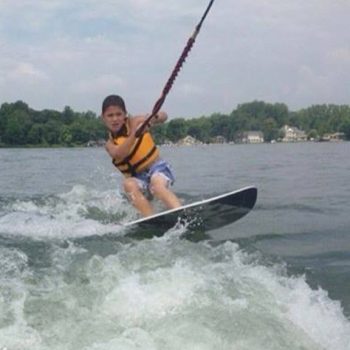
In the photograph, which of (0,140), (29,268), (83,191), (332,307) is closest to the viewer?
(332,307)

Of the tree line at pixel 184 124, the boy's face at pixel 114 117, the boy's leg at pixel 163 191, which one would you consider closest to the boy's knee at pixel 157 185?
the boy's leg at pixel 163 191

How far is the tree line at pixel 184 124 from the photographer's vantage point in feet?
257

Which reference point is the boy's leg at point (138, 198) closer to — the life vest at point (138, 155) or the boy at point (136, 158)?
the boy at point (136, 158)

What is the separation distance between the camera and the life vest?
8.08 metres

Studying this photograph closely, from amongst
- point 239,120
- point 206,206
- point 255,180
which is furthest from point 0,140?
point 206,206

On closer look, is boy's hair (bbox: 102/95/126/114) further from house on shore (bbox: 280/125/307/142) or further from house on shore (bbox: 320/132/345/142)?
house on shore (bbox: 280/125/307/142)

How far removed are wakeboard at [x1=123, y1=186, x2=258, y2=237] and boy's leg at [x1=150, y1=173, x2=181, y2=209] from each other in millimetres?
205

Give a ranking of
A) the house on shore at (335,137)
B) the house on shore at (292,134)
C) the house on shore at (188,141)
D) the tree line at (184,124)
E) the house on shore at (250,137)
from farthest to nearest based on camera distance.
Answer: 1. the house on shore at (292,134)
2. the house on shore at (250,137)
3. the house on shore at (335,137)
4. the house on shore at (188,141)
5. the tree line at (184,124)

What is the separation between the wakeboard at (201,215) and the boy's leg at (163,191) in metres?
0.21

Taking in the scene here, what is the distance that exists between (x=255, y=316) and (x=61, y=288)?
1422 millimetres

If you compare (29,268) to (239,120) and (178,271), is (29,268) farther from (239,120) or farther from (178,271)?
(239,120)

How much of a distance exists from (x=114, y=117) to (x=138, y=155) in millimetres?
571

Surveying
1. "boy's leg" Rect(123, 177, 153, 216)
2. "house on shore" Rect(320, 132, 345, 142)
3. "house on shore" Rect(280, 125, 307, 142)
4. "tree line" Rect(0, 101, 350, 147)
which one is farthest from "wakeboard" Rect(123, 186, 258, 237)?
"house on shore" Rect(280, 125, 307, 142)

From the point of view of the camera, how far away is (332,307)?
4.54 meters
